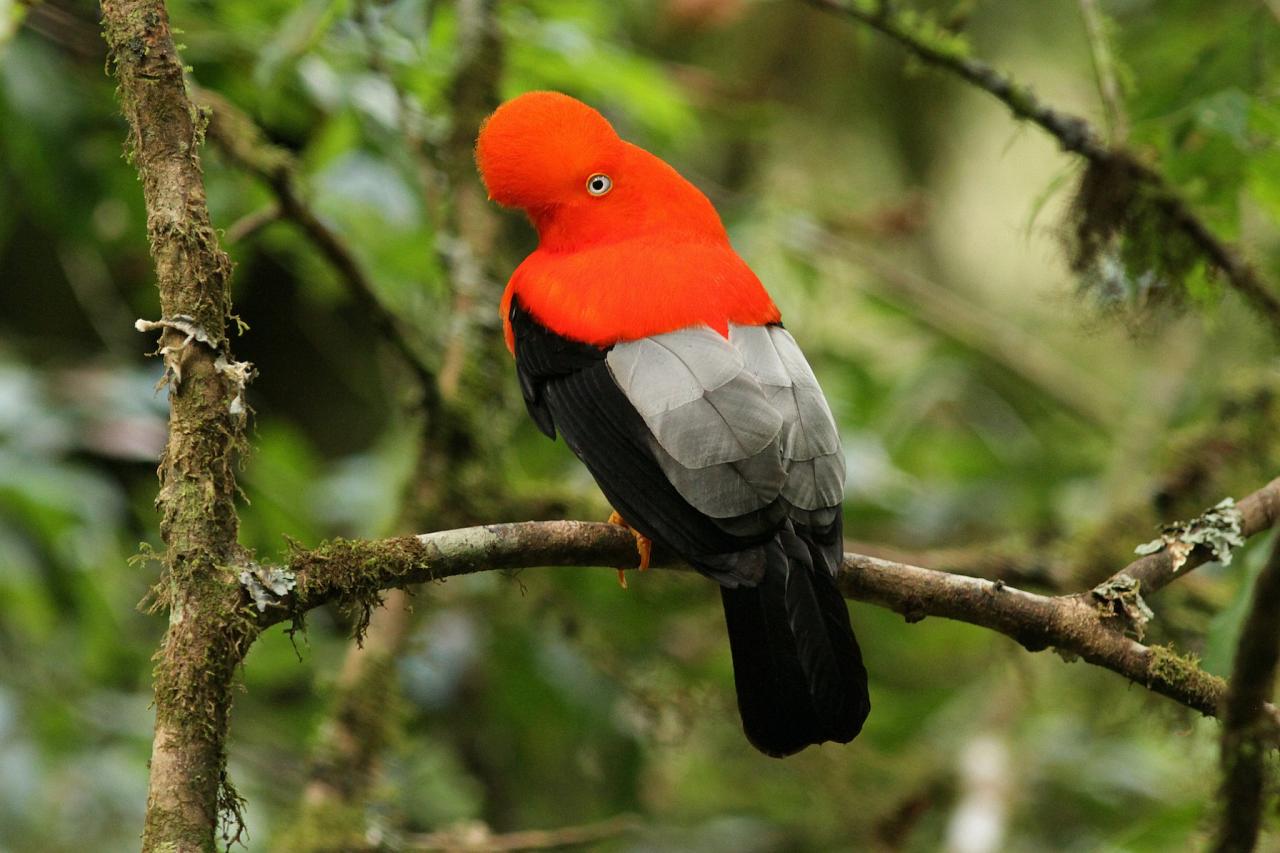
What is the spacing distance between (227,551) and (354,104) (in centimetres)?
212

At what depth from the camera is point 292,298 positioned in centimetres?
575

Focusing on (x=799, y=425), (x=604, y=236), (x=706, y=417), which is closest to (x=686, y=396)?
(x=706, y=417)

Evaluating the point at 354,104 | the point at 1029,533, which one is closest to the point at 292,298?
the point at 354,104

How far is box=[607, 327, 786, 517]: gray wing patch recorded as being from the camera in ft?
7.47

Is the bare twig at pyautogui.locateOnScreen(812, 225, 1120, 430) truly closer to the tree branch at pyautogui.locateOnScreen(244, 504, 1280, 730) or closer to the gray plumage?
the gray plumage

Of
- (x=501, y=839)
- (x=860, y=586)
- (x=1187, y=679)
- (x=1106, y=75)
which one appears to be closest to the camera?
(x=1187, y=679)

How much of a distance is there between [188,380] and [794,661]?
1.05 meters

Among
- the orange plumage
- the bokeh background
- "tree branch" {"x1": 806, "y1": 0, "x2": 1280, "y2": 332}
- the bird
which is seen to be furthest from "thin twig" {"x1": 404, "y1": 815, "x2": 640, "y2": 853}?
"tree branch" {"x1": 806, "y1": 0, "x2": 1280, "y2": 332}

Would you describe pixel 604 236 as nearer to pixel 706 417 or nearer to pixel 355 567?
pixel 706 417

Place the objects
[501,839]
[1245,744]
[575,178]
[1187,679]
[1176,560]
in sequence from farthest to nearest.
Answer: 1. [501,839]
2. [575,178]
3. [1176,560]
4. [1187,679]
5. [1245,744]

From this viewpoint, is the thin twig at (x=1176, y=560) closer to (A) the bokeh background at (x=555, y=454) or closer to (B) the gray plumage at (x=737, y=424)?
(A) the bokeh background at (x=555, y=454)

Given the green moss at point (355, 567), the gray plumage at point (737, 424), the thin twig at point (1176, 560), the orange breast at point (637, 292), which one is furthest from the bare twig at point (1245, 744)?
the orange breast at point (637, 292)

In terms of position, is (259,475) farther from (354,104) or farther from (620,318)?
(620,318)

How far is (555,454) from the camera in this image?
4.57 m
